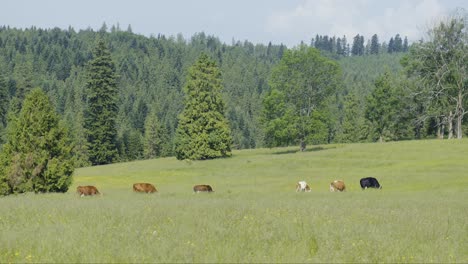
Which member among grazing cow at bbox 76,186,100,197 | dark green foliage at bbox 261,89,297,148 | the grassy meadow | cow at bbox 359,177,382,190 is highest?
dark green foliage at bbox 261,89,297,148

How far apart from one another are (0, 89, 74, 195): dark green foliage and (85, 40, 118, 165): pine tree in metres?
57.6

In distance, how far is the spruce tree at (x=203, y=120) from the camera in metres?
68.9

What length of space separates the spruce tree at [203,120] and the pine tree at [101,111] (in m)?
23.7

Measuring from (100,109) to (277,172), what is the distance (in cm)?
4731

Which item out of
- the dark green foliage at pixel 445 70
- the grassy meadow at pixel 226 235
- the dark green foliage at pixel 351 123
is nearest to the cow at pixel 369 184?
the grassy meadow at pixel 226 235

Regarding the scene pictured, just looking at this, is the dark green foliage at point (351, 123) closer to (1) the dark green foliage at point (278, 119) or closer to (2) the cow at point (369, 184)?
(1) the dark green foliage at point (278, 119)

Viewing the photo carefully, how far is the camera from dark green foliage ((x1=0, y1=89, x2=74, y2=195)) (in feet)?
106

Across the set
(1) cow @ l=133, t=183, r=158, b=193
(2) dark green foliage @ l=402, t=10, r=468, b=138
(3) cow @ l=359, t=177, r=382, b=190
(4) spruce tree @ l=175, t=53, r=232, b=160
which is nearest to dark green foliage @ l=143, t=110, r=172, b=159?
(4) spruce tree @ l=175, t=53, r=232, b=160

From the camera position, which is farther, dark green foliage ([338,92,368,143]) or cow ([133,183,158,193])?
dark green foliage ([338,92,368,143])

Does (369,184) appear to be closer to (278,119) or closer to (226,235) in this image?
(226,235)

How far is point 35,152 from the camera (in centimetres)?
3250

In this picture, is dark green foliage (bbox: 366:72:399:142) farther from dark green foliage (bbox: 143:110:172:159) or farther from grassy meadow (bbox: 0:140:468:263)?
grassy meadow (bbox: 0:140:468:263)

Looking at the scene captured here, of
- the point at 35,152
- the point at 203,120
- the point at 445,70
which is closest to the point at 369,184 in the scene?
the point at 35,152

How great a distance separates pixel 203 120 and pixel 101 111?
91.2ft
